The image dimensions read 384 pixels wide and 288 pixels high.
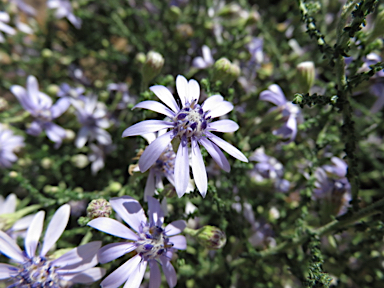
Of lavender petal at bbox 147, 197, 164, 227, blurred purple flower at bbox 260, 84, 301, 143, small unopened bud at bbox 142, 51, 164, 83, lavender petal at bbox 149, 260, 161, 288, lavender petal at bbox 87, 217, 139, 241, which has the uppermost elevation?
small unopened bud at bbox 142, 51, 164, 83

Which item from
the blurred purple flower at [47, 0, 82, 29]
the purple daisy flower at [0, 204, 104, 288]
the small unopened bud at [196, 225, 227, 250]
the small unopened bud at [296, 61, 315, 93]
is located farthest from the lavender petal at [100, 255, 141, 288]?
the blurred purple flower at [47, 0, 82, 29]

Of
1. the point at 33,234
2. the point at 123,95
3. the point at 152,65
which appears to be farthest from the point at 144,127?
the point at 123,95

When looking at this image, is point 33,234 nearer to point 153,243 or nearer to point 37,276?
point 37,276

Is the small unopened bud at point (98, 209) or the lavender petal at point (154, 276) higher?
the small unopened bud at point (98, 209)

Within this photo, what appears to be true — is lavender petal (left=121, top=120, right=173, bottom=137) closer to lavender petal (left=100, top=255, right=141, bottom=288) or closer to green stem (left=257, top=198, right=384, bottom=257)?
lavender petal (left=100, top=255, right=141, bottom=288)

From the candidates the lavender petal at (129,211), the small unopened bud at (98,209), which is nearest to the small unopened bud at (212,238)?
the lavender petal at (129,211)

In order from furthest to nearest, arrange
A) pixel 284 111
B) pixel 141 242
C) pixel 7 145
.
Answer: pixel 7 145
pixel 284 111
pixel 141 242

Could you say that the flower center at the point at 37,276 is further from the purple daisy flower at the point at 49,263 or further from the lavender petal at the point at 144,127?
the lavender petal at the point at 144,127

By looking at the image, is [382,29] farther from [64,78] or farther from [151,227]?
[64,78]
